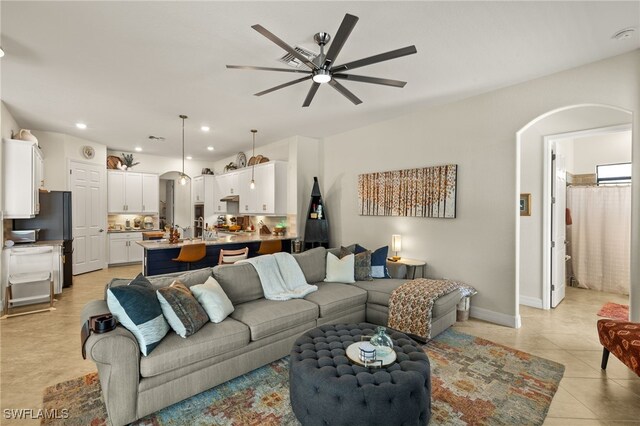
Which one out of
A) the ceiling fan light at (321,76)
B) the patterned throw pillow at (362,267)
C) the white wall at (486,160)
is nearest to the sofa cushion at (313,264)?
the patterned throw pillow at (362,267)

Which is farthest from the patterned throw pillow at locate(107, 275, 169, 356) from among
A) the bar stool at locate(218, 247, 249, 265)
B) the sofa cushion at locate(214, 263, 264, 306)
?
the bar stool at locate(218, 247, 249, 265)

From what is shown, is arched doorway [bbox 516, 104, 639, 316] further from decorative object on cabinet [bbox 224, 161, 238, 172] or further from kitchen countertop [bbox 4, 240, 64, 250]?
kitchen countertop [bbox 4, 240, 64, 250]

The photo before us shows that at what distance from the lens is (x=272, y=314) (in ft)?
9.29

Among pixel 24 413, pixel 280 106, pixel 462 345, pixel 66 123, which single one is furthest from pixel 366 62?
pixel 66 123

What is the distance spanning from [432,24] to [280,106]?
249cm

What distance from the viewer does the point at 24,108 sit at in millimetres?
4574

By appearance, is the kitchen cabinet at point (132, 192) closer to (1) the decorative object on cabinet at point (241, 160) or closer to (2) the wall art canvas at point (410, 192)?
(1) the decorative object on cabinet at point (241, 160)

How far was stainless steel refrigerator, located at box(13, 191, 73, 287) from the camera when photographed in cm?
514

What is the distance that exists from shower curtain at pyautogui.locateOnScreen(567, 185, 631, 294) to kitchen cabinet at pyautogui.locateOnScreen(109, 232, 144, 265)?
30.2ft

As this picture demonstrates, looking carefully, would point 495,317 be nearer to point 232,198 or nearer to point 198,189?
point 232,198

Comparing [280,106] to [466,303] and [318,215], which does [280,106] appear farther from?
[466,303]

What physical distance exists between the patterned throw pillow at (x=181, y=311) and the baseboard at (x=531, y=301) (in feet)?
15.0

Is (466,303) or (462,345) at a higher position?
(466,303)

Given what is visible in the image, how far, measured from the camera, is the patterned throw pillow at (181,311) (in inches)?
92.4
